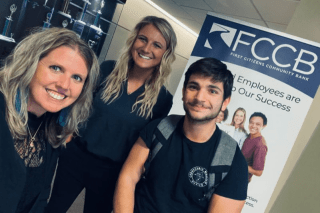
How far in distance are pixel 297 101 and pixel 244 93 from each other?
1.10 ft

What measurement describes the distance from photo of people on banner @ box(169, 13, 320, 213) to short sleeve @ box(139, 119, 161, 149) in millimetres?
250

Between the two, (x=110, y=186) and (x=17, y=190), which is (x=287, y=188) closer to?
(x=110, y=186)

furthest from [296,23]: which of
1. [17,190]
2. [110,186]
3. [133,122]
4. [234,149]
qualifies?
[17,190]

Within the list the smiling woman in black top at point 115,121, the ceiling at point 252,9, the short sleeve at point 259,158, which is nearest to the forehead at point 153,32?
the smiling woman in black top at point 115,121

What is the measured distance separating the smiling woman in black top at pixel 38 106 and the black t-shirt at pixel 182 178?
1.54 feet

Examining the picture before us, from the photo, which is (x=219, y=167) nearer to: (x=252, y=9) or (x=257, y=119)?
(x=257, y=119)

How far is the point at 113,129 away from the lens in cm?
161

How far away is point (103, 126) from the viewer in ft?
5.30

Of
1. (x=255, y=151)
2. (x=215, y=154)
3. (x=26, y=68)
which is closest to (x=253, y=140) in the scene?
(x=255, y=151)

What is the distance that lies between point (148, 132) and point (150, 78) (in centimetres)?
37

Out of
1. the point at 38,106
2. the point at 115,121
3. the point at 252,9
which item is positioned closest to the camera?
the point at 38,106

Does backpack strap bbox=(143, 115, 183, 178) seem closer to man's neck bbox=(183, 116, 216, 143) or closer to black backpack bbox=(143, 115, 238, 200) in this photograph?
black backpack bbox=(143, 115, 238, 200)

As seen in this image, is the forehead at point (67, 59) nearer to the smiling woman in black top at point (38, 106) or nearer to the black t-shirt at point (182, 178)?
the smiling woman in black top at point (38, 106)

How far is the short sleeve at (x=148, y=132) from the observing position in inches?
60.1
